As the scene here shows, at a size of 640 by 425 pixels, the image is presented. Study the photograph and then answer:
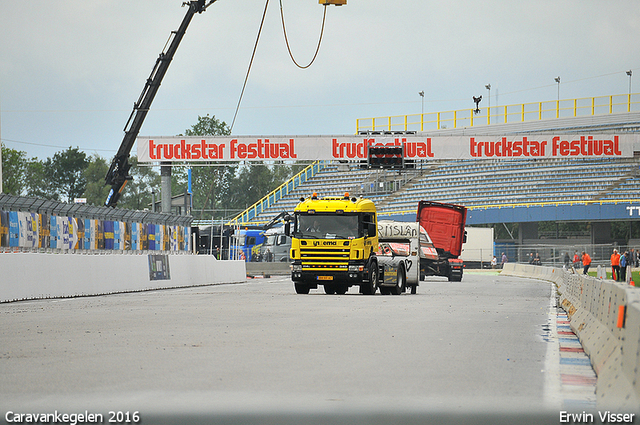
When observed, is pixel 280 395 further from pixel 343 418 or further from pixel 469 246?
pixel 469 246

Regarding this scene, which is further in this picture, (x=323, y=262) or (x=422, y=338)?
(x=323, y=262)

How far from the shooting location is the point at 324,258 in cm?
2388

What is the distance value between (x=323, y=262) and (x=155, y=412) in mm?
18183

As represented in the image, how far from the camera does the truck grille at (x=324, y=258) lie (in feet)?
77.6

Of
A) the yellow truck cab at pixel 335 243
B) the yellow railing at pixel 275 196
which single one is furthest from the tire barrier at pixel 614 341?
the yellow railing at pixel 275 196

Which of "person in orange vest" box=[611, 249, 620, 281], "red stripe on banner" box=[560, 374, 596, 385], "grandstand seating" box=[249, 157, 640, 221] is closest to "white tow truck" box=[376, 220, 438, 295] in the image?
"person in orange vest" box=[611, 249, 620, 281]

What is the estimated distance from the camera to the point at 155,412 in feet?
18.9

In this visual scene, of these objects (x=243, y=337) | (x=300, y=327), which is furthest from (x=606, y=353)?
(x=300, y=327)

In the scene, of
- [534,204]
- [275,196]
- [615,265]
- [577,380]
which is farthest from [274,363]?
Result: [275,196]

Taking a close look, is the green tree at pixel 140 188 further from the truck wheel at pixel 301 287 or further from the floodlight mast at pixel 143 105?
the truck wheel at pixel 301 287

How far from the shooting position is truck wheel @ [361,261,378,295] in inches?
939

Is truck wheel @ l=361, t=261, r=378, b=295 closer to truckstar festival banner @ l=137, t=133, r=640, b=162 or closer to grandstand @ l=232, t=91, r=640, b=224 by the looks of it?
truckstar festival banner @ l=137, t=133, r=640, b=162

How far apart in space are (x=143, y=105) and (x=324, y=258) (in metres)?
19.9

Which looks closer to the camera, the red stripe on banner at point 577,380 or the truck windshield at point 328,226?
the red stripe on banner at point 577,380
